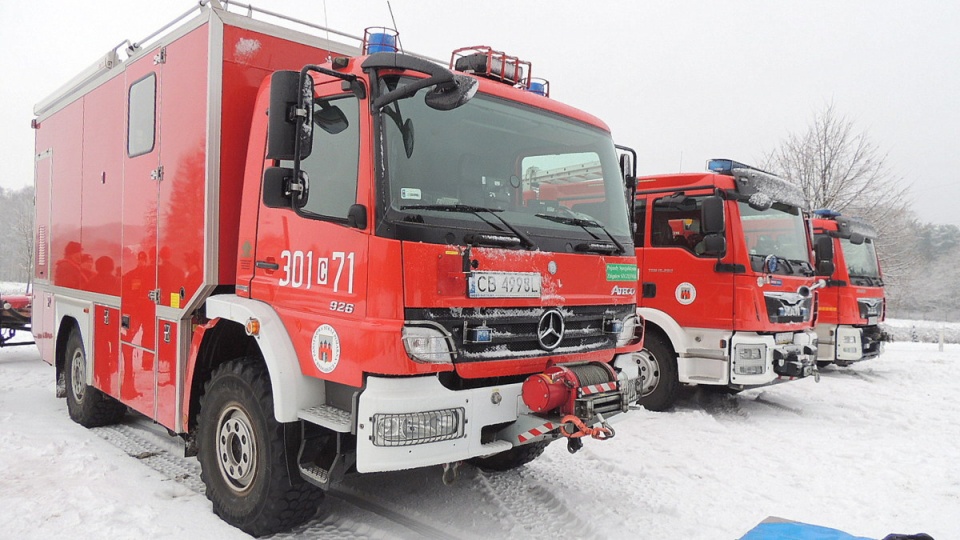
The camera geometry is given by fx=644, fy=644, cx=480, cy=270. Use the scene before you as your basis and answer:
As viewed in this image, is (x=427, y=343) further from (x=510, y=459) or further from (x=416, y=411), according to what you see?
(x=510, y=459)

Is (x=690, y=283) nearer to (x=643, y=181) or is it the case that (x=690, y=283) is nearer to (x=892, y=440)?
(x=643, y=181)

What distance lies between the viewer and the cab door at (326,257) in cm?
338

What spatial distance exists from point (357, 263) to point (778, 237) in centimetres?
654

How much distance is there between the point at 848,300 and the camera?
11.0 meters

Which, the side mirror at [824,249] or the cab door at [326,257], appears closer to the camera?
the cab door at [326,257]

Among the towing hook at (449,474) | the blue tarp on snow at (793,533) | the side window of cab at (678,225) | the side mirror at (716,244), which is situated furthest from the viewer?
the side window of cab at (678,225)

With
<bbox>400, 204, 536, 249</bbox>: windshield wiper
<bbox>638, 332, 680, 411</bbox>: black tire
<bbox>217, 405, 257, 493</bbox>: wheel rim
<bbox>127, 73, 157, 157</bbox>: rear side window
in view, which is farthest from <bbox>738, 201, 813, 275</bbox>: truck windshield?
<bbox>127, 73, 157, 157</bbox>: rear side window

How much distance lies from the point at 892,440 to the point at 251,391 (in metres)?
6.57

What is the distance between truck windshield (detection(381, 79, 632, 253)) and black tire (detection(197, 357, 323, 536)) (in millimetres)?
1497

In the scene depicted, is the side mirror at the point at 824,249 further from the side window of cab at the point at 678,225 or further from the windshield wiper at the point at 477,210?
the windshield wiper at the point at 477,210

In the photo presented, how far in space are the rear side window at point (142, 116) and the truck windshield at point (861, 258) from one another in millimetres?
11028

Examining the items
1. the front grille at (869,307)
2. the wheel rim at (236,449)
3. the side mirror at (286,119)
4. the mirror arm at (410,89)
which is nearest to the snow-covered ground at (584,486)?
the wheel rim at (236,449)

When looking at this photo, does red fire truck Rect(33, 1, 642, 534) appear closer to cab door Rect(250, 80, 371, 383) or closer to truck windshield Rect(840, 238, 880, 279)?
cab door Rect(250, 80, 371, 383)

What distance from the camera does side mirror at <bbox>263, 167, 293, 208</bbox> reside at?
11.6 ft
